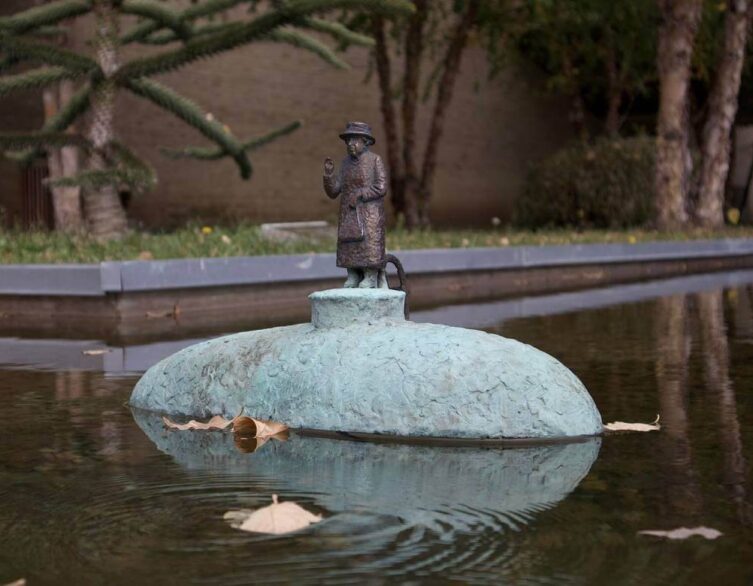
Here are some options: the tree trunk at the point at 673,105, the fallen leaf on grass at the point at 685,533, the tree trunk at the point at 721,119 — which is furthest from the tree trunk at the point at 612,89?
the fallen leaf on grass at the point at 685,533

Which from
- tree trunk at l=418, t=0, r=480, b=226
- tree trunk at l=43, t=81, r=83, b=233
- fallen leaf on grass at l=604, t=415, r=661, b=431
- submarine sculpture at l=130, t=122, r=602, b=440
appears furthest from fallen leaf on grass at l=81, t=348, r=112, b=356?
tree trunk at l=418, t=0, r=480, b=226

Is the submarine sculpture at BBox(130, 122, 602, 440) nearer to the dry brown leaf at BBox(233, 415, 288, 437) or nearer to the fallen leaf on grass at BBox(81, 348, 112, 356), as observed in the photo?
the dry brown leaf at BBox(233, 415, 288, 437)

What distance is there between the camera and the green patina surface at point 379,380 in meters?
4.91

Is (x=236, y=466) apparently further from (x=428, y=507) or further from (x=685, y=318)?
(x=685, y=318)

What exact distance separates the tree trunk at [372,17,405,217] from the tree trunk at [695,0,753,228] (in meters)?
5.30

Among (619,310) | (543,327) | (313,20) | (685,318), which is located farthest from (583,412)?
(313,20)

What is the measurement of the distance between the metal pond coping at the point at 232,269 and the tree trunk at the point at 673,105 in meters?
4.41

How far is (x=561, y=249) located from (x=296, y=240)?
3317 millimetres

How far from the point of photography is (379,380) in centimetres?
502

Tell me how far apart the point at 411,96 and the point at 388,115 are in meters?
0.51

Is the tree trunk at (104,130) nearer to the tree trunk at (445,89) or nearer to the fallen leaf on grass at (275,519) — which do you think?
the tree trunk at (445,89)

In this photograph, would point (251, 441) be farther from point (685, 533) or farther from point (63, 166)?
point (63, 166)

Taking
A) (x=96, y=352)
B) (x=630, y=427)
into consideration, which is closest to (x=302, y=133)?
(x=96, y=352)

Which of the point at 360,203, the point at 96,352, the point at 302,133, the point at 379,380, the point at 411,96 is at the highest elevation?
the point at 411,96
